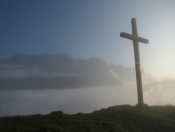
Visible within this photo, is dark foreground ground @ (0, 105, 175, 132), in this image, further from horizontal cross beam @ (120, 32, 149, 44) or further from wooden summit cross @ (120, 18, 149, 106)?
horizontal cross beam @ (120, 32, 149, 44)

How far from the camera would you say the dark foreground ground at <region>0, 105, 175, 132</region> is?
38.1 ft

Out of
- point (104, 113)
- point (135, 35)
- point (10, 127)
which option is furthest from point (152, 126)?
point (135, 35)

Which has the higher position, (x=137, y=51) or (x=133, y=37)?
(x=133, y=37)

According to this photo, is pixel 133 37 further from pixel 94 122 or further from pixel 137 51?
pixel 94 122

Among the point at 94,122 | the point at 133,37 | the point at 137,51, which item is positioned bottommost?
the point at 94,122

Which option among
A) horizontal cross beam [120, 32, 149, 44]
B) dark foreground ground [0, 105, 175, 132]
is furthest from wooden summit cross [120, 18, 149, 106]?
dark foreground ground [0, 105, 175, 132]

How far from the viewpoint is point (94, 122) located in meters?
12.8

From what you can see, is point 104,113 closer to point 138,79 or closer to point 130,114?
point 130,114

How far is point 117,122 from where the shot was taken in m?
13.4

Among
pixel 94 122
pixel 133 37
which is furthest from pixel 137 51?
pixel 94 122

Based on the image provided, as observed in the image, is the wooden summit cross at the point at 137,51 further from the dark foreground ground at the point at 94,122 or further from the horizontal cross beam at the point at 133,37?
the dark foreground ground at the point at 94,122

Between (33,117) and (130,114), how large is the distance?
5.06 meters

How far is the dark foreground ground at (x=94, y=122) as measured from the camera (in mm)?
11602

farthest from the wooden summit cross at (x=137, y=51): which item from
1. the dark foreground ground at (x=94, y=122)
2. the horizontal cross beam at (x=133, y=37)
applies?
the dark foreground ground at (x=94, y=122)
